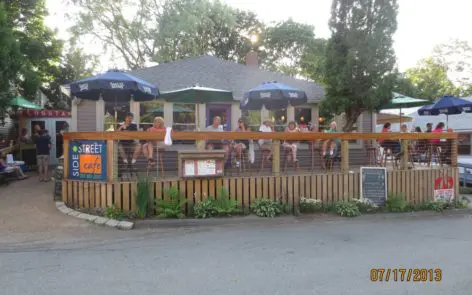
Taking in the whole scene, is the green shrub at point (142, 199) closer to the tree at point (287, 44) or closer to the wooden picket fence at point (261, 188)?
the wooden picket fence at point (261, 188)

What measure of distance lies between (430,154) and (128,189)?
773 centimetres

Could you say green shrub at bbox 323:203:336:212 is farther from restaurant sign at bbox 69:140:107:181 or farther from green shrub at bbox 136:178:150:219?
restaurant sign at bbox 69:140:107:181

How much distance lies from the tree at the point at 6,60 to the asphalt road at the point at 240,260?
6807mm

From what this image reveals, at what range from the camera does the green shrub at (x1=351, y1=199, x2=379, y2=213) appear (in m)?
8.67

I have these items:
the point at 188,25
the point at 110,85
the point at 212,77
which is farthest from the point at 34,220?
the point at 188,25

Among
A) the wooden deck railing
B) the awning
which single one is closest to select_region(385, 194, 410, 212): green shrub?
the wooden deck railing

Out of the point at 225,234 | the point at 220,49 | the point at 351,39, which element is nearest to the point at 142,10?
the point at 220,49

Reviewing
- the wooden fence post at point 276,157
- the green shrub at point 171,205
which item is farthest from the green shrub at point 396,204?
the green shrub at point 171,205

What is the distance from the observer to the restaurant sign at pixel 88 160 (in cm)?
735

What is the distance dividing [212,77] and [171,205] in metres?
8.01

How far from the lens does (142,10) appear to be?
27.8 m

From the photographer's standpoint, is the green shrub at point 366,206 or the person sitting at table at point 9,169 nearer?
the green shrub at point 366,206

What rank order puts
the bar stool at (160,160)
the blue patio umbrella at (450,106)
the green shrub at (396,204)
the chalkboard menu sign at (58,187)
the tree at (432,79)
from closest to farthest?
the bar stool at (160,160)
the chalkboard menu sign at (58,187)
the green shrub at (396,204)
the blue patio umbrella at (450,106)
the tree at (432,79)

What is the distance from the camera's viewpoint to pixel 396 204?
8.84 m
